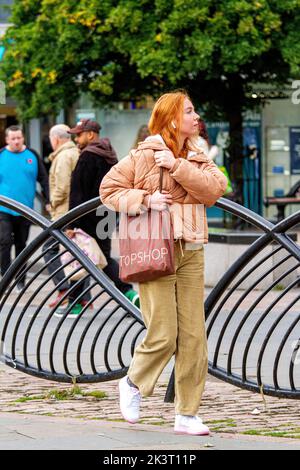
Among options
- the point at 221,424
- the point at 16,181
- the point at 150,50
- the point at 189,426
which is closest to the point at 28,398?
the point at 221,424

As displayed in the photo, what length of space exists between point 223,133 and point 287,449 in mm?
19734

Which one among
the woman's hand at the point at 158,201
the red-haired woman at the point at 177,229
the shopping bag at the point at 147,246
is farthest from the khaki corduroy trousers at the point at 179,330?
the woman's hand at the point at 158,201

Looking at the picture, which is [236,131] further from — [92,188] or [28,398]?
[28,398]

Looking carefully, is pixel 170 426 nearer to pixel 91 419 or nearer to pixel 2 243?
pixel 91 419

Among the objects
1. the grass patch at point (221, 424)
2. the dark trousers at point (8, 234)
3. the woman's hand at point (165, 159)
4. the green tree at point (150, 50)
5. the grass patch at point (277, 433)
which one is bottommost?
the grass patch at point (221, 424)

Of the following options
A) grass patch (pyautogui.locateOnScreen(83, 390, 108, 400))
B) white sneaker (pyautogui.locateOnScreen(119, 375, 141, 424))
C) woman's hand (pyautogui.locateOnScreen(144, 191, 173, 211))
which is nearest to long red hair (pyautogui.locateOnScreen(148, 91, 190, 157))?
woman's hand (pyautogui.locateOnScreen(144, 191, 173, 211))

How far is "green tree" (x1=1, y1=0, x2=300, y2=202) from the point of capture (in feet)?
63.6

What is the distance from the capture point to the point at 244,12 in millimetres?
19391

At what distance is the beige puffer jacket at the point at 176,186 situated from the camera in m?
6.14

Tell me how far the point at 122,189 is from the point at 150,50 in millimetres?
13509

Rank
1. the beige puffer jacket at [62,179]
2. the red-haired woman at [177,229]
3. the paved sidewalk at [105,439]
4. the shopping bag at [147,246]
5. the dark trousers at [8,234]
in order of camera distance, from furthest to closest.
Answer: the dark trousers at [8,234] < the beige puffer jacket at [62,179] < the red-haired woman at [177,229] < the shopping bag at [147,246] < the paved sidewalk at [105,439]

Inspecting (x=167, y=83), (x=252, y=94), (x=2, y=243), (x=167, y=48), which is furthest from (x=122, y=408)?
(x=252, y=94)

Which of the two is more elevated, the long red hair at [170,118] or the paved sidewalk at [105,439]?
the long red hair at [170,118]

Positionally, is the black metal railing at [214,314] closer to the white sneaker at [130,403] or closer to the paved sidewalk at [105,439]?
the white sneaker at [130,403]
